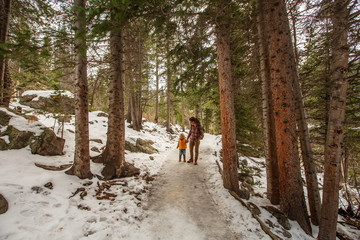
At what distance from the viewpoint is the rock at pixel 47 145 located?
194 inches

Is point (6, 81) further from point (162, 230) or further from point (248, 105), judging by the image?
point (248, 105)

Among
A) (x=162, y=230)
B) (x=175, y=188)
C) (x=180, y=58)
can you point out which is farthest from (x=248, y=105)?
(x=162, y=230)

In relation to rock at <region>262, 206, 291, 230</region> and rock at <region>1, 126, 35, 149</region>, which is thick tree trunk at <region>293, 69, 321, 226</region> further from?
rock at <region>1, 126, 35, 149</region>

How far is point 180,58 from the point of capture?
20.2ft

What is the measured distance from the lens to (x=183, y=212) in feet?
12.6

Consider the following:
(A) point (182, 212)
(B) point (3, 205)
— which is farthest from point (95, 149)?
(A) point (182, 212)

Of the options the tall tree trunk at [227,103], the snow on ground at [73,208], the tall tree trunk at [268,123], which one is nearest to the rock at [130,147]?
the snow on ground at [73,208]

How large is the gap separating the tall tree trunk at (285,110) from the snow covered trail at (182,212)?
2.05 metres

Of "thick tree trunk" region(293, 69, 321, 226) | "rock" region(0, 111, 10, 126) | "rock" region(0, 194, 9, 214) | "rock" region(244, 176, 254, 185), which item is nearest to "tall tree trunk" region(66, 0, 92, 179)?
"rock" region(0, 194, 9, 214)

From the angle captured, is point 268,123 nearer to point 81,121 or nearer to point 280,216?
point 280,216

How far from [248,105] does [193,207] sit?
5.47 metres

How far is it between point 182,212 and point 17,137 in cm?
587

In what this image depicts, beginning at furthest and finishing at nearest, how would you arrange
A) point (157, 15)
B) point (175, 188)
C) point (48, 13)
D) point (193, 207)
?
1. point (48, 13)
2. point (175, 188)
3. point (157, 15)
4. point (193, 207)

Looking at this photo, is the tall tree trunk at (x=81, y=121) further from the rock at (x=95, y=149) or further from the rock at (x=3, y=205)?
the rock at (x=95, y=149)
